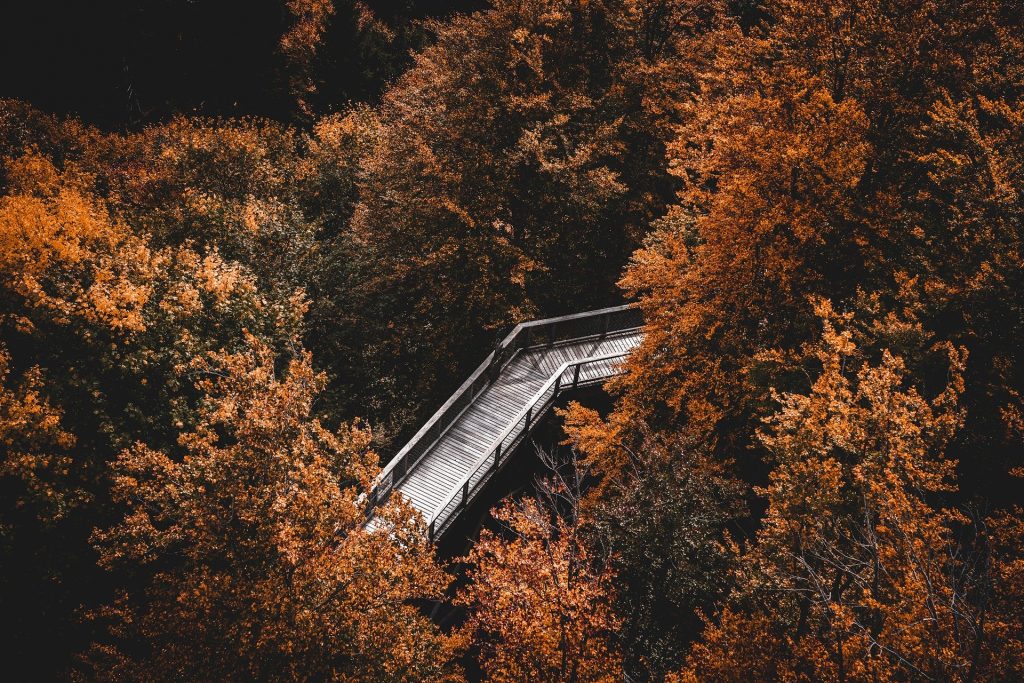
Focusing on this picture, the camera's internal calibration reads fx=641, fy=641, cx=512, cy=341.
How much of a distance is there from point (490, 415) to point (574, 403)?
10.7ft

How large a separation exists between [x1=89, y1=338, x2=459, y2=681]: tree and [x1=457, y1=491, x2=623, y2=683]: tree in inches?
44.8

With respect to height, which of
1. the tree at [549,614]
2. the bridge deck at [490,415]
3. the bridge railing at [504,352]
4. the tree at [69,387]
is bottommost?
the tree at [549,614]

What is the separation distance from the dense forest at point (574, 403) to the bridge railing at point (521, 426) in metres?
1.16

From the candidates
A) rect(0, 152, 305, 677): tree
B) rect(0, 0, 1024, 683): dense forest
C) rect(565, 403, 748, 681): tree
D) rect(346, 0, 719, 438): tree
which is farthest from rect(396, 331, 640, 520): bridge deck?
rect(0, 152, 305, 677): tree

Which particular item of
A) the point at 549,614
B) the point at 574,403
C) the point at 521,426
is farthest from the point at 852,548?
the point at 521,426

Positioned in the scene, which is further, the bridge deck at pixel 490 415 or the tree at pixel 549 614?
the bridge deck at pixel 490 415

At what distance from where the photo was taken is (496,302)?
20438mm

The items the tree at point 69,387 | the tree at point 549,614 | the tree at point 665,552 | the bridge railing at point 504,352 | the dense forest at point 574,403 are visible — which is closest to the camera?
the dense forest at point 574,403

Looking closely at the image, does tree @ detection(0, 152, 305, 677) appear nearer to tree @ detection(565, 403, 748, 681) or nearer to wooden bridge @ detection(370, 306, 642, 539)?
wooden bridge @ detection(370, 306, 642, 539)

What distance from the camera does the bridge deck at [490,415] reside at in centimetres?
1752

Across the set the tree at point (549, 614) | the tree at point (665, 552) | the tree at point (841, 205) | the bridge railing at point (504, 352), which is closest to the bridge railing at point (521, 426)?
the bridge railing at point (504, 352)

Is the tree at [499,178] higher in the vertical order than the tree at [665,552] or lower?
higher

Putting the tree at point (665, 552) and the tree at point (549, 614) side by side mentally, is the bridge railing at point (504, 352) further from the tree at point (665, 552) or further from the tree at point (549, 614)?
the tree at point (665, 552)

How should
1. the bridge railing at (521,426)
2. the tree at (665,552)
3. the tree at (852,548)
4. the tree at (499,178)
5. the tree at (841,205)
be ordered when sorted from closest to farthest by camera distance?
the tree at (852,548) → the tree at (665,552) → the tree at (841,205) → the bridge railing at (521,426) → the tree at (499,178)
